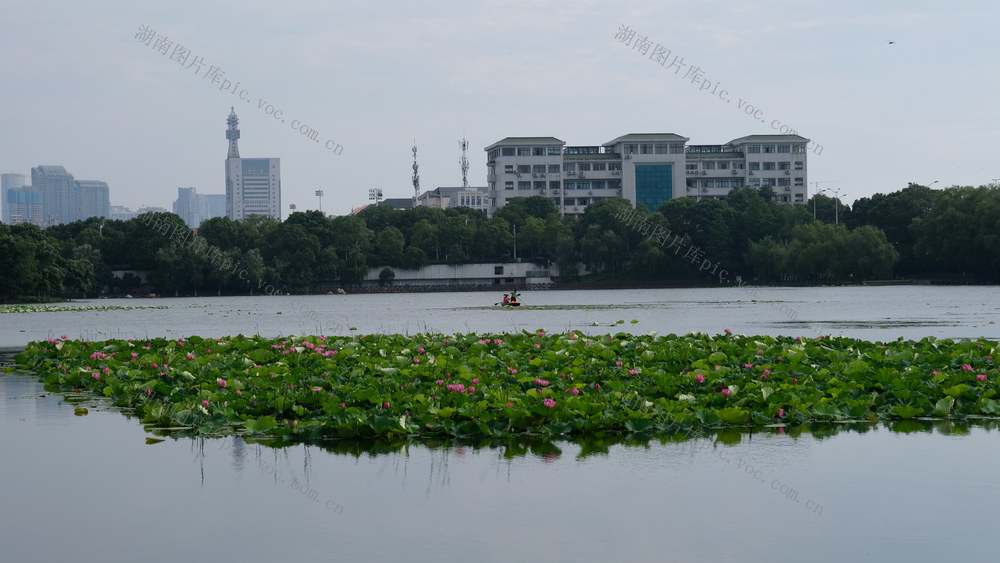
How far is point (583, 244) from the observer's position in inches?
4028

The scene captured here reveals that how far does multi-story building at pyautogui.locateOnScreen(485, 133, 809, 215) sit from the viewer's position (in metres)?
136

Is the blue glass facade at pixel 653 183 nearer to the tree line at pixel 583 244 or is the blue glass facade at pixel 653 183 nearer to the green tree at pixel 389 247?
the tree line at pixel 583 244

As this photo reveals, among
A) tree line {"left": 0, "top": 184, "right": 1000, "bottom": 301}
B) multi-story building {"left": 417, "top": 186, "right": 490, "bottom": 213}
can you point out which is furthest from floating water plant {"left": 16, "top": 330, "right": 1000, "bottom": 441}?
→ multi-story building {"left": 417, "top": 186, "right": 490, "bottom": 213}

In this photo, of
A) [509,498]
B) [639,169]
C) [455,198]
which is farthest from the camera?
[455,198]

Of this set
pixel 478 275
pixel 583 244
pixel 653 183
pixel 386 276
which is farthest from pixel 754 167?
pixel 386 276

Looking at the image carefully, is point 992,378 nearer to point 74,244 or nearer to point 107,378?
point 107,378

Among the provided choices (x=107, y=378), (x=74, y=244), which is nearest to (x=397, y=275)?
(x=74, y=244)

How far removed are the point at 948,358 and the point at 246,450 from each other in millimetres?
9314

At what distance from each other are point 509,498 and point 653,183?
129 m

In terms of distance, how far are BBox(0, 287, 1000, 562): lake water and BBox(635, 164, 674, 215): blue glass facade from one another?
125 metres

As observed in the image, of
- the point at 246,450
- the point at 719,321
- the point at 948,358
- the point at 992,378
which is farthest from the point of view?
the point at 719,321

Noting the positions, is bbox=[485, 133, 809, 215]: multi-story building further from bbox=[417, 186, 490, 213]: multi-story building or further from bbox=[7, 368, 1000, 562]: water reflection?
bbox=[7, 368, 1000, 562]: water reflection

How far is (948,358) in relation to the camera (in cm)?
1448

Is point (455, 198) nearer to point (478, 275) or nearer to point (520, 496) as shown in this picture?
point (478, 275)
